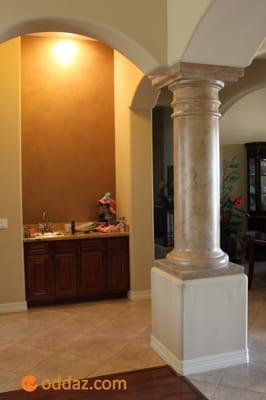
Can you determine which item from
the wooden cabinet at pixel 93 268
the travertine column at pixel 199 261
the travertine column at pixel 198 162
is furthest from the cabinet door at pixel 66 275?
the travertine column at pixel 198 162

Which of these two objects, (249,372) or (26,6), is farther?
(249,372)

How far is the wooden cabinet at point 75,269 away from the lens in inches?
193

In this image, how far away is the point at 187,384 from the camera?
3.04 metres

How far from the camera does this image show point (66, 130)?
A: 5.44m

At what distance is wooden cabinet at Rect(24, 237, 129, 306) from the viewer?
16.1 feet

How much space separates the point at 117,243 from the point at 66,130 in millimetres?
1660

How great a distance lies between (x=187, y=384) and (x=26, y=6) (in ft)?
10.0

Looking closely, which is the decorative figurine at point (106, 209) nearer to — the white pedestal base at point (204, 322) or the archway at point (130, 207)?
the archway at point (130, 207)

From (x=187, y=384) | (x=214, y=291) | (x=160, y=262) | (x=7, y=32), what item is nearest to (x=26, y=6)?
(x=7, y=32)

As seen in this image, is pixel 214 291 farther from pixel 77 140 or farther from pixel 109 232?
pixel 77 140

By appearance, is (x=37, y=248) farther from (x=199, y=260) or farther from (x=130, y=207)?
(x=199, y=260)

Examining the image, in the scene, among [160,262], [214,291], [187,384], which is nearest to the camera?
[187,384]

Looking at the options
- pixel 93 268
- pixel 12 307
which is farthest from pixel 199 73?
pixel 12 307

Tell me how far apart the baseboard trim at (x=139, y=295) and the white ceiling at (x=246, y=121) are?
12.3 ft
